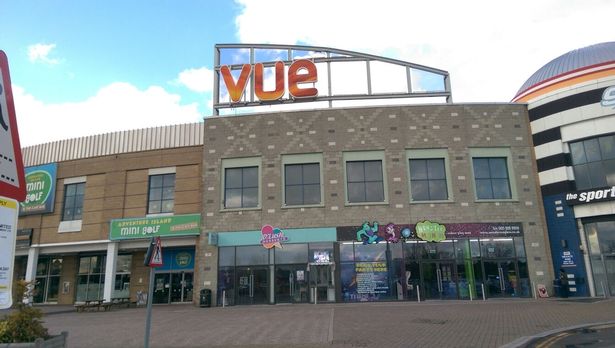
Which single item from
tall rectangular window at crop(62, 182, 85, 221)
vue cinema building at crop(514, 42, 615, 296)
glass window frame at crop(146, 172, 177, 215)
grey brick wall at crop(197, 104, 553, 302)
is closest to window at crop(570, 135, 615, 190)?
vue cinema building at crop(514, 42, 615, 296)

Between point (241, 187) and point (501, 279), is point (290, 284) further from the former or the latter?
point (501, 279)

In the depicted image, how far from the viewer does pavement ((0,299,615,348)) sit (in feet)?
37.7

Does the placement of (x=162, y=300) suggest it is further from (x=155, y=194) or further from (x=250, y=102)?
(x=250, y=102)

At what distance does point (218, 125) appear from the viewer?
88.2 feet

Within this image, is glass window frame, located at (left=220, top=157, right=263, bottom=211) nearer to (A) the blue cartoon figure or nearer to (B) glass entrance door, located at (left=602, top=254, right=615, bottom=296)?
(A) the blue cartoon figure

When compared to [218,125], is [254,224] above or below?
below

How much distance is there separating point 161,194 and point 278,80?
10.1 metres

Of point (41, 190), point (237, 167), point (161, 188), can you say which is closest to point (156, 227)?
point (161, 188)

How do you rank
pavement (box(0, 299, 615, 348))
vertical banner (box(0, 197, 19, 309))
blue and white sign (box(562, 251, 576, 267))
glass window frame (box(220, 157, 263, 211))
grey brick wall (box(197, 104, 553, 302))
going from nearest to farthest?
vertical banner (box(0, 197, 19, 309))
pavement (box(0, 299, 615, 348))
blue and white sign (box(562, 251, 576, 267))
grey brick wall (box(197, 104, 553, 302))
glass window frame (box(220, 157, 263, 211))

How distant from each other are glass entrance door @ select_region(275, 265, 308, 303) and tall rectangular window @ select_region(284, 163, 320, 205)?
12.2 ft

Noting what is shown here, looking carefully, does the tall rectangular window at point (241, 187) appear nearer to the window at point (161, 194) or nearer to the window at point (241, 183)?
the window at point (241, 183)

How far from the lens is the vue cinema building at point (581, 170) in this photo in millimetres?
22766

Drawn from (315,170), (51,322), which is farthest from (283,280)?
(51,322)

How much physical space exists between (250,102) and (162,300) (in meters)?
13.4
